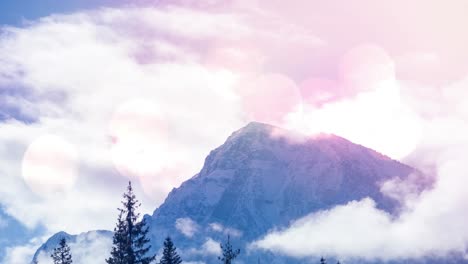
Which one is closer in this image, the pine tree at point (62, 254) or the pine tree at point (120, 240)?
the pine tree at point (120, 240)

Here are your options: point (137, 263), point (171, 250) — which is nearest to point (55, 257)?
point (171, 250)

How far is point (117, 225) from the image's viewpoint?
51.0 m

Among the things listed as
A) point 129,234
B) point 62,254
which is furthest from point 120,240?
point 62,254

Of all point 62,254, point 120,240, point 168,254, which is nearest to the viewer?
point 120,240

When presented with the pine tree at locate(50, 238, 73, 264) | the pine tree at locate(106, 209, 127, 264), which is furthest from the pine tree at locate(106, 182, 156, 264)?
the pine tree at locate(50, 238, 73, 264)

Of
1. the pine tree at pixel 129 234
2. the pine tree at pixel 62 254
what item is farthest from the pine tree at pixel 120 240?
the pine tree at pixel 62 254

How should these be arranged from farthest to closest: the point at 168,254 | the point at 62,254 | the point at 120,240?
the point at 62,254 → the point at 168,254 → the point at 120,240

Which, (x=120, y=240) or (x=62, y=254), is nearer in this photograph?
(x=120, y=240)

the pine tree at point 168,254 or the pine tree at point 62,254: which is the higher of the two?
the pine tree at point 62,254

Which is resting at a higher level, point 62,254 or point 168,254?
point 62,254

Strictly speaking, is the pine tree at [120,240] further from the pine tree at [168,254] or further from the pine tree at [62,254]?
the pine tree at [62,254]

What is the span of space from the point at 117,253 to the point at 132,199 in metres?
4.67

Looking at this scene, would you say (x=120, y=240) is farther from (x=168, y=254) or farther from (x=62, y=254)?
(x=62, y=254)

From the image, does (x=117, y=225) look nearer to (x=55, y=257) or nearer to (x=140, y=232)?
(x=140, y=232)
